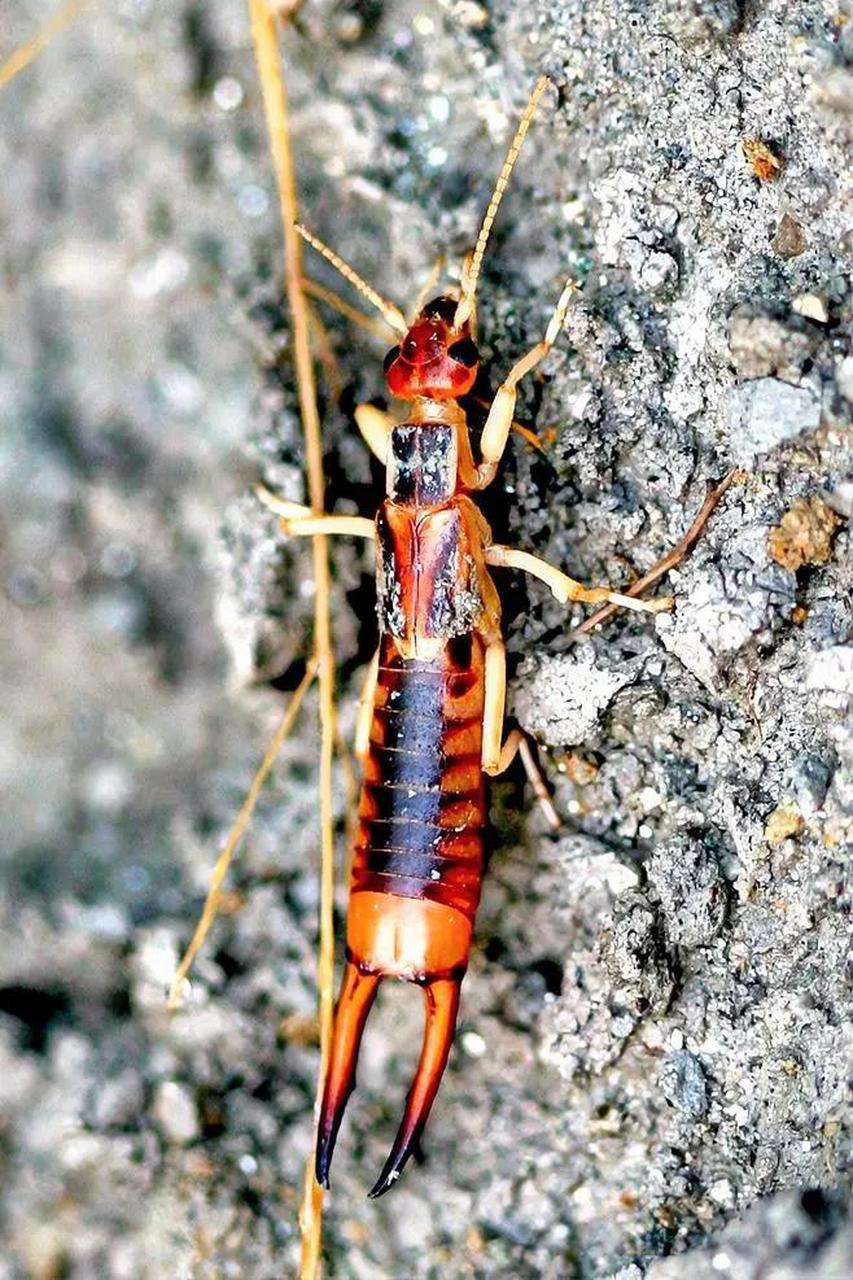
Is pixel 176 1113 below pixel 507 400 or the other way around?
below

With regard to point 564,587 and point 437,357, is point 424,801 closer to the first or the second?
point 564,587

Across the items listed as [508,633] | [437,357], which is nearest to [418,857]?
[508,633]

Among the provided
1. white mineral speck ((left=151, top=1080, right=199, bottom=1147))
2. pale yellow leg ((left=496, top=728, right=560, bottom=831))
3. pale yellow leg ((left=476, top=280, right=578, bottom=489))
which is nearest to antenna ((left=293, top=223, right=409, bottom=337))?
pale yellow leg ((left=476, top=280, right=578, bottom=489))

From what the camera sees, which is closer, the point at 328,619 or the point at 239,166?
the point at 328,619

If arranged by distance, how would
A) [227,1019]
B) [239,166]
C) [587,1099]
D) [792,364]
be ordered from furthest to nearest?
[239,166], [227,1019], [587,1099], [792,364]

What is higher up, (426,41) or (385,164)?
(426,41)

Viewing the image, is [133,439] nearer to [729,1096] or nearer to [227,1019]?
[227,1019]

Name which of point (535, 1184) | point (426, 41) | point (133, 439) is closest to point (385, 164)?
point (426, 41)
